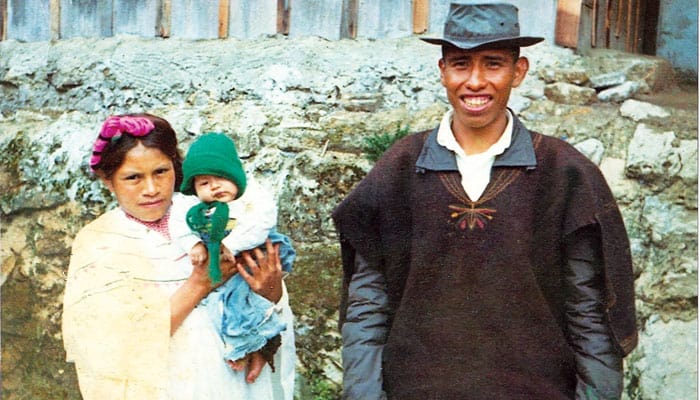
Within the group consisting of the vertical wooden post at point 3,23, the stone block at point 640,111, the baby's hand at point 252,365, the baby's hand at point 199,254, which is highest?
the vertical wooden post at point 3,23

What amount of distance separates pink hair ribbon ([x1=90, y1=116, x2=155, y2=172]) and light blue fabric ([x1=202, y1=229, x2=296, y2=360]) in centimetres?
54

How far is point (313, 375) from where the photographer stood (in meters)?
3.92

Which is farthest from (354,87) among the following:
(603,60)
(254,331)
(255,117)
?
(254,331)

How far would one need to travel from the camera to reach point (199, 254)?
3158 mm

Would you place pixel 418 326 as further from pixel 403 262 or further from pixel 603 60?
pixel 603 60

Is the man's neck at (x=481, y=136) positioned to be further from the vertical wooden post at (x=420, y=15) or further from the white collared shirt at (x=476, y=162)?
the vertical wooden post at (x=420, y=15)

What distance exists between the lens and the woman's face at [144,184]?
318cm

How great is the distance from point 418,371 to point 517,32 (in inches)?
39.9

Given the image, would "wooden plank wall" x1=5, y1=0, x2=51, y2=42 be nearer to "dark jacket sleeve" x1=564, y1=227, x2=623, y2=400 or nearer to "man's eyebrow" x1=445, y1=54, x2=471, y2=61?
"man's eyebrow" x1=445, y1=54, x2=471, y2=61

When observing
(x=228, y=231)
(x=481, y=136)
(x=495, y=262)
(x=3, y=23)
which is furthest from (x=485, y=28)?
(x=3, y=23)

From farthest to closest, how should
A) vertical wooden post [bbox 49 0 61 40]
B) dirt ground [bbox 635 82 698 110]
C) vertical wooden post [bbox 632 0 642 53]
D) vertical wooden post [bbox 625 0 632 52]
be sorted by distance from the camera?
vertical wooden post [bbox 632 0 642 53], vertical wooden post [bbox 625 0 632 52], vertical wooden post [bbox 49 0 61 40], dirt ground [bbox 635 82 698 110]

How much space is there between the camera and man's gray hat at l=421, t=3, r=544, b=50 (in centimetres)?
290

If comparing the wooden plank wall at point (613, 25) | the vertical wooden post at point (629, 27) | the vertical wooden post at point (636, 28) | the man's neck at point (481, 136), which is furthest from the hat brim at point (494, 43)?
the vertical wooden post at point (636, 28)

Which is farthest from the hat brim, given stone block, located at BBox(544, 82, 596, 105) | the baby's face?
stone block, located at BBox(544, 82, 596, 105)
